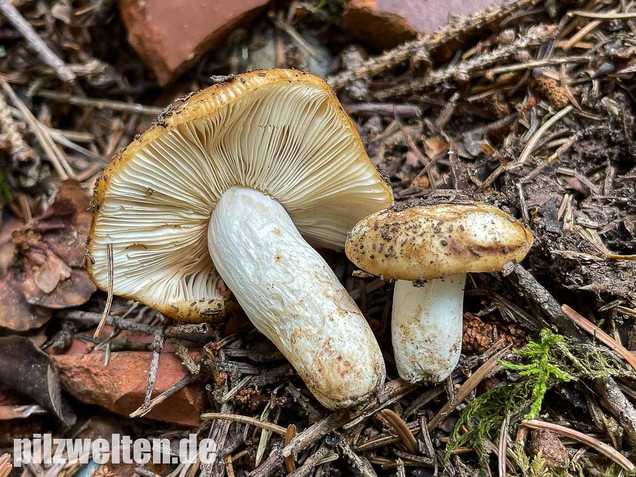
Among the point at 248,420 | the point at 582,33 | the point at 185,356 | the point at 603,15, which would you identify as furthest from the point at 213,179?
the point at 603,15

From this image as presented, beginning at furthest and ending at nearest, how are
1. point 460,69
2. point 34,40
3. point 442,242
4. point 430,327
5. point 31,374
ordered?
point 34,40 → point 460,69 → point 31,374 → point 430,327 → point 442,242

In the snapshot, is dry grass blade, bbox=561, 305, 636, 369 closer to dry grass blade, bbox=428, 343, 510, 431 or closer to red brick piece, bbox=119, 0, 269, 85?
dry grass blade, bbox=428, 343, 510, 431

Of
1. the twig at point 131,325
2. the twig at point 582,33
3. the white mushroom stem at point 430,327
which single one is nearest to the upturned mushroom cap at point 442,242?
the white mushroom stem at point 430,327

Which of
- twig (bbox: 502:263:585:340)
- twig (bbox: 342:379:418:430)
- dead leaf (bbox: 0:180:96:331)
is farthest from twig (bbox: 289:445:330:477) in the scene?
dead leaf (bbox: 0:180:96:331)

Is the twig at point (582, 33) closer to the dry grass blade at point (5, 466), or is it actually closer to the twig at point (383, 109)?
the twig at point (383, 109)

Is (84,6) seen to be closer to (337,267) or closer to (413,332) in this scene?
(337,267)

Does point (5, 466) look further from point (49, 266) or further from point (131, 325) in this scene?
point (49, 266)
